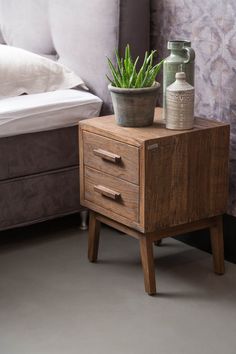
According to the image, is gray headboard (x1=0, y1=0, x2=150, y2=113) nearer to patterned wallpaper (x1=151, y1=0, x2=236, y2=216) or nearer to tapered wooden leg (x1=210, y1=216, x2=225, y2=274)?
patterned wallpaper (x1=151, y1=0, x2=236, y2=216)

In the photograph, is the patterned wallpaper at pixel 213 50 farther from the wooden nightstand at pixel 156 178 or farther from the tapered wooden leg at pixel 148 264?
the tapered wooden leg at pixel 148 264

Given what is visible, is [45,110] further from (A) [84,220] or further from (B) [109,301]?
(B) [109,301]

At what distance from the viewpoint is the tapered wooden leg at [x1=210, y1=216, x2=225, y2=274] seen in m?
2.61

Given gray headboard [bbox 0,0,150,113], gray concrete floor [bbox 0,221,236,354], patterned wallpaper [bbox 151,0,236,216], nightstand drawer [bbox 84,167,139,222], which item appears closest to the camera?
gray concrete floor [bbox 0,221,236,354]

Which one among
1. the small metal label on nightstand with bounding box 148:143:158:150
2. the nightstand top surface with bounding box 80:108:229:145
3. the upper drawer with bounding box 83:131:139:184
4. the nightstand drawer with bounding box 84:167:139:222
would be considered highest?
the nightstand top surface with bounding box 80:108:229:145

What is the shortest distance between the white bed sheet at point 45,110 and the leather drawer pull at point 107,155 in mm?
348

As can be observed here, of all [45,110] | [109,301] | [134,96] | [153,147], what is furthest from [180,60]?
[109,301]

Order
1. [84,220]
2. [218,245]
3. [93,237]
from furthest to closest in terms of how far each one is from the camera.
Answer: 1. [84,220]
2. [93,237]
3. [218,245]

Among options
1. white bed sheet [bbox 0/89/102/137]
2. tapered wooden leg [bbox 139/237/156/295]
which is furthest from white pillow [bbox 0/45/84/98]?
tapered wooden leg [bbox 139/237/156/295]

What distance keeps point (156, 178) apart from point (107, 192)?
22 cm

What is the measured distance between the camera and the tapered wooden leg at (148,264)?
2.46m

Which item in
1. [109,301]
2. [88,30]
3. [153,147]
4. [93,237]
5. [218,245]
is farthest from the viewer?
[88,30]

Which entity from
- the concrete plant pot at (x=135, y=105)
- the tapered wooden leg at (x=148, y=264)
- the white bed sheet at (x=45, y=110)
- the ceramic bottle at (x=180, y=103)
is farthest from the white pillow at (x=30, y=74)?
the tapered wooden leg at (x=148, y=264)

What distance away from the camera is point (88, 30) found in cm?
289
